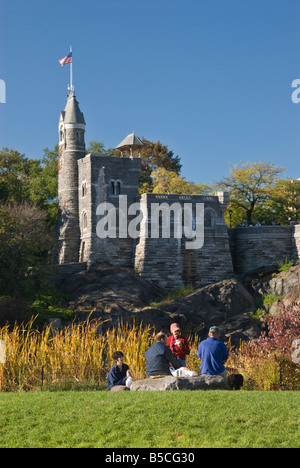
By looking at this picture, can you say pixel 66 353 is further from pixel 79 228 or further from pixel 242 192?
pixel 242 192

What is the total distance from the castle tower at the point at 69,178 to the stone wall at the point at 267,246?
12809 mm

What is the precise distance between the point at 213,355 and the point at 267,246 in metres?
37.4

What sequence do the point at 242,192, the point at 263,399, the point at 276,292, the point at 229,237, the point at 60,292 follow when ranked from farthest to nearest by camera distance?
the point at 242,192 → the point at 229,237 → the point at 276,292 → the point at 60,292 → the point at 263,399

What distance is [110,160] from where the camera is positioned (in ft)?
164

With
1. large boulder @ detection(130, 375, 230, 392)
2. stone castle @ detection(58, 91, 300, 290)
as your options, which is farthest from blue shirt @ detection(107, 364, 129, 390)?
stone castle @ detection(58, 91, 300, 290)

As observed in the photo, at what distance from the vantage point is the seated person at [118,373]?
1566 centimetres

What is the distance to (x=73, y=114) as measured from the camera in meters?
52.5

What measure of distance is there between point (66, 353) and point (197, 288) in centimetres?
3135

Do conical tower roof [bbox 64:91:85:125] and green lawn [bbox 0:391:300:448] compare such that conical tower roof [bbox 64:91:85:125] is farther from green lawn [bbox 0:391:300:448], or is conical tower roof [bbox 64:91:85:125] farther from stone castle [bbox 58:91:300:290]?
green lawn [bbox 0:391:300:448]

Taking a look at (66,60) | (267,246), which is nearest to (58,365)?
(267,246)

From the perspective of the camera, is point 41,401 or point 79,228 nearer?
point 41,401

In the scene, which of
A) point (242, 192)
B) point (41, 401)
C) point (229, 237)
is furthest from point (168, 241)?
point (41, 401)

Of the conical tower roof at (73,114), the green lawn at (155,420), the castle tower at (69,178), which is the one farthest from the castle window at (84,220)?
the green lawn at (155,420)

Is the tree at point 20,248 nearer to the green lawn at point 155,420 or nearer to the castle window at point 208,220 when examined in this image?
the castle window at point 208,220
